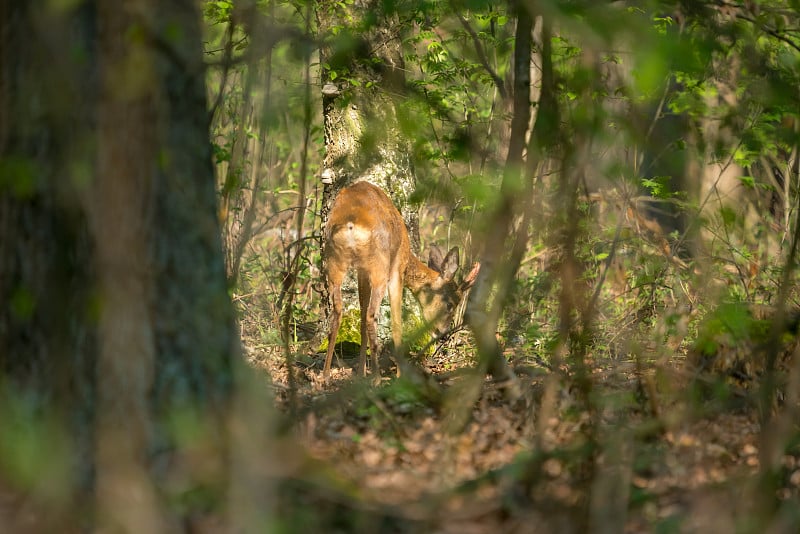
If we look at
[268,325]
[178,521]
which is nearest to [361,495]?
[178,521]

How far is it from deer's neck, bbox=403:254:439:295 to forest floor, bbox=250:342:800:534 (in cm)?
419

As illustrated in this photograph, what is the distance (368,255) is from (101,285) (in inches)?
239

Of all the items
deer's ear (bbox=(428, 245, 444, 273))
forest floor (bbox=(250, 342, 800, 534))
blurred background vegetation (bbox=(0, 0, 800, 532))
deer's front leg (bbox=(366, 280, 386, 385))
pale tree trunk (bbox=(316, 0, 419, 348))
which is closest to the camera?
blurred background vegetation (bbox=(0, 0, 800, 532))

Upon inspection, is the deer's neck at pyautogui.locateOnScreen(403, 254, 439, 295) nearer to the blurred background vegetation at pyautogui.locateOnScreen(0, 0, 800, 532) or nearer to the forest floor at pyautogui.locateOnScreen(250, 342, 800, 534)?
the forest floor at pyautogui.locateOnScreen(250, 342, 800, 534)

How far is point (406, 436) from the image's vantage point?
529cm

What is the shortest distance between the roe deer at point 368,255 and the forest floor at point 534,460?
8.65 feet

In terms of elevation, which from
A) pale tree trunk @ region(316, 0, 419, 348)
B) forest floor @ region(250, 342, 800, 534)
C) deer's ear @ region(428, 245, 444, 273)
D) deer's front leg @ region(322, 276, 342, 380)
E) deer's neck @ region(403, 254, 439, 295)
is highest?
pale tree trunk @ region(316, 0, 419, 348)

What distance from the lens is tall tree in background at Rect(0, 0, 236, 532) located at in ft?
11.1

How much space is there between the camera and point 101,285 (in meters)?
3.17

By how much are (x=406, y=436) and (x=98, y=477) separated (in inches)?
86.3

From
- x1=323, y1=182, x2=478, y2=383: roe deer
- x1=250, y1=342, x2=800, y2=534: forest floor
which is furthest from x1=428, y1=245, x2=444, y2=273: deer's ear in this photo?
x1=250, y1=342, x2=800, y2=534: forest floor

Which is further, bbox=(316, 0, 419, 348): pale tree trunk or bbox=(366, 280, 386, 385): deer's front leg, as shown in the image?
bbox=(366, 280, 386, 385): deer's front leg

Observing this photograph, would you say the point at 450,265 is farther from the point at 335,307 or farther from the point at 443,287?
the point at 335,307

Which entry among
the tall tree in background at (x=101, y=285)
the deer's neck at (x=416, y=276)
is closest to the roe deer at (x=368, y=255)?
the deer's neck at (x=416, y=276)
